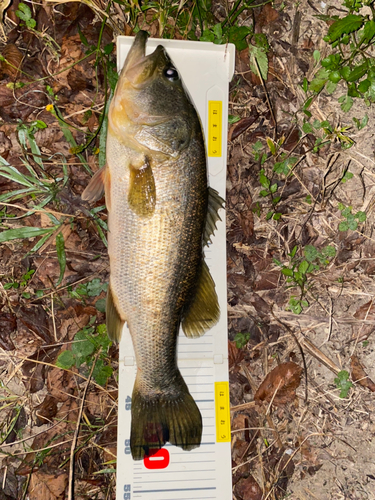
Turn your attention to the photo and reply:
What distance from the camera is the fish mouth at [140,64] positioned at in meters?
1.97

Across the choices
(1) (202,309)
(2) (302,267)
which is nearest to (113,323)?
(1) (202,309)

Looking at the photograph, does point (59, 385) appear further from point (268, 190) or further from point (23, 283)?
point (268, 190)

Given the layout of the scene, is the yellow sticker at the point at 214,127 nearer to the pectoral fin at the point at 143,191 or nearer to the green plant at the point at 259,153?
the green plant at the point at 259,153

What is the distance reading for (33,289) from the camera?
252cm

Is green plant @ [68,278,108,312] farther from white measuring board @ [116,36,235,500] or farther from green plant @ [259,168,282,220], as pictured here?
green plant @ [259,168,282,220]

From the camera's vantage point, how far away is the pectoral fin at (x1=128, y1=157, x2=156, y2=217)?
6.28 ft

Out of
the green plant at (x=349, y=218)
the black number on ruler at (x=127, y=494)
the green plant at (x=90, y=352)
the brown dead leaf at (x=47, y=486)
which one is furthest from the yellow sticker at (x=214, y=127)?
the brown dead leaf at (x=47, y=486)

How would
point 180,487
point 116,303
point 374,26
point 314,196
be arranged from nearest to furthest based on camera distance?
point 116,303, point 180,487, point 374,26, point 314,196

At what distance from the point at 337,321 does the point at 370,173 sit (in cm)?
121

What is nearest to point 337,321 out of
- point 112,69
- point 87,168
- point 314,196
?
point 314,196

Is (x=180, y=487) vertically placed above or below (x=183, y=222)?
below

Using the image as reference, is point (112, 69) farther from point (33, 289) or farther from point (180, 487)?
point (180, 487)

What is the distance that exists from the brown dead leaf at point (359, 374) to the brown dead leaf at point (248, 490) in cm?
108

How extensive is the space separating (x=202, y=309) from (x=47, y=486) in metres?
1.60
